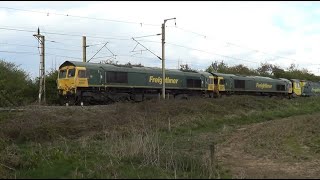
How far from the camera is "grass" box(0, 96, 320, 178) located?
1220 cm

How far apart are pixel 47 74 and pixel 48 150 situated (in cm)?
3459

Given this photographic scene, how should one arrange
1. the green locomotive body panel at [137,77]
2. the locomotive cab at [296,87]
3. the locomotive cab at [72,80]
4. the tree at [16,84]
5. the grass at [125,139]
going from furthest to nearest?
the locomotive cab at [296,87] → the tree at [16,84] → the green locomotive body panel at [137,77] → the locomotive cab at [72,80] → the grass at [125,139]

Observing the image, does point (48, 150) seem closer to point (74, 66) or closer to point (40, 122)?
point (40, 122)

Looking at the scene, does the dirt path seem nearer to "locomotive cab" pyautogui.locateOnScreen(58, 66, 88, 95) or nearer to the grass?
the grass

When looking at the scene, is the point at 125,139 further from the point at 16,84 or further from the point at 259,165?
the point at 16,84

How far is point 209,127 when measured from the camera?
2792 cm

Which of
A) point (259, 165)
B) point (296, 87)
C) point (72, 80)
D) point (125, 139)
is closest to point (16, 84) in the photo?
point (72, 80)

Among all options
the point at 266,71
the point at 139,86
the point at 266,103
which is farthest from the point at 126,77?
the point at 266,71

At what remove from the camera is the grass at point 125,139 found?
1220 centimetres

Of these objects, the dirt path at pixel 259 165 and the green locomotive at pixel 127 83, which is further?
the green locomotive at pixel 127 83

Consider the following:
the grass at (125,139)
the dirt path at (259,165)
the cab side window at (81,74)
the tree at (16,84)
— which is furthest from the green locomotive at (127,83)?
the dirt path at (259,165)

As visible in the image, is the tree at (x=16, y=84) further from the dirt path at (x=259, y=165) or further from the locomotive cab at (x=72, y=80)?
the dirt path at (x=259, y=165)

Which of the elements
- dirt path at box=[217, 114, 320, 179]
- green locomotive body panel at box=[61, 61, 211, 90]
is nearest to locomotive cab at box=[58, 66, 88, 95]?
green locomotive body panel at box=[61, 61, 211, 90]

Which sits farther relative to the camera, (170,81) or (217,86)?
(217,86)
